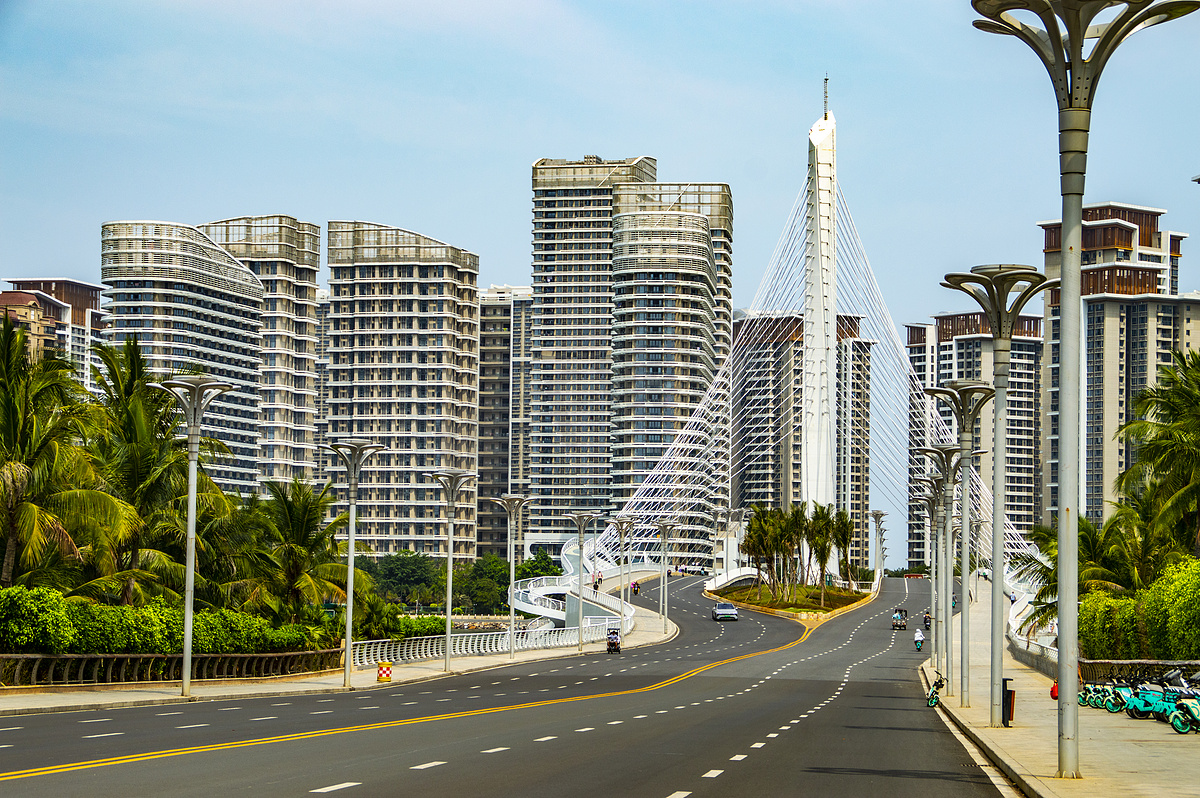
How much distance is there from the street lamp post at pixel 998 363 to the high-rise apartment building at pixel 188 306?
529ft

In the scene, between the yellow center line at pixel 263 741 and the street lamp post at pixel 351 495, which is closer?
the yellow center line at pixel 263 741

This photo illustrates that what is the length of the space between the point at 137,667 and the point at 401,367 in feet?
532

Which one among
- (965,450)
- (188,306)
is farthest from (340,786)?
(188,306)

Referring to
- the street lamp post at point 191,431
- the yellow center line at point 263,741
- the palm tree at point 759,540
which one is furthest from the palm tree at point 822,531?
the street lamp post at point 191,431

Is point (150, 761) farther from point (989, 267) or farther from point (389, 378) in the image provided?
point (389, 378)

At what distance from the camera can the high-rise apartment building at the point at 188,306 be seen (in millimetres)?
185250

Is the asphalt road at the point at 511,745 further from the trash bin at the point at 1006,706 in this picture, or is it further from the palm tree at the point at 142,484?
the palm tree at the point at 142,484

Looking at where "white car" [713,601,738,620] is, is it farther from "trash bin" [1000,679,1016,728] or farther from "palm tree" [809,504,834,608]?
A: "trash bin" [1000,679,1016,728]

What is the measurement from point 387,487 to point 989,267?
17054cm

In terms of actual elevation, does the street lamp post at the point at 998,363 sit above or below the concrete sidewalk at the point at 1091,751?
above

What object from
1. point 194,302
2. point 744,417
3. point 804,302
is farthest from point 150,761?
point 194,302

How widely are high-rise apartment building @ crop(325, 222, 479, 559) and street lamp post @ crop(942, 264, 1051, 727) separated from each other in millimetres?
166835

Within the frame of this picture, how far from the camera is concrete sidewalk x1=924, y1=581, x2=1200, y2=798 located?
16.5 meters

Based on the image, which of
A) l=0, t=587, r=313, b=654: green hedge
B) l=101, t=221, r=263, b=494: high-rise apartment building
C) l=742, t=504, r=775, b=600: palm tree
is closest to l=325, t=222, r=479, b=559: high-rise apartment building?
l=101, t=221, r=263, b=494: high-rise apartment building
